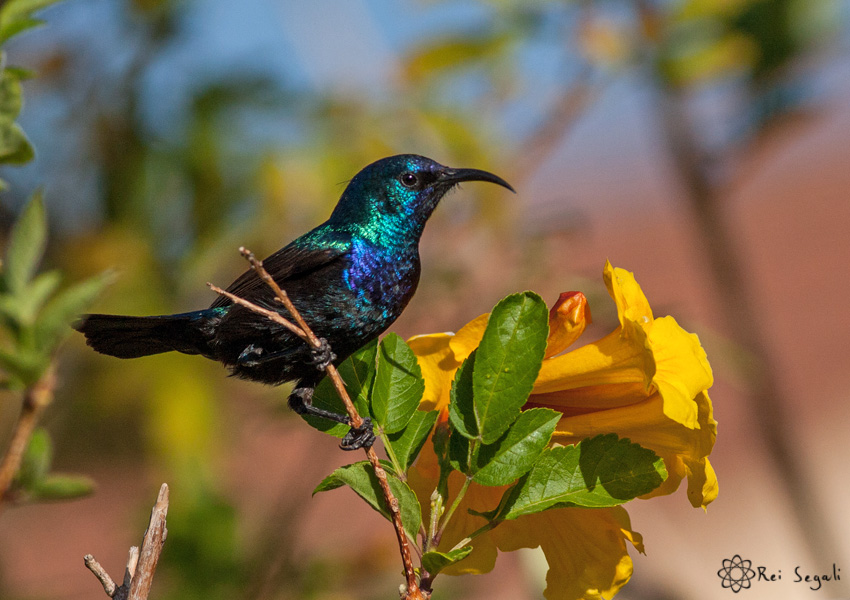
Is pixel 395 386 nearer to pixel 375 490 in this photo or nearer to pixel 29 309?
pixel 375 490

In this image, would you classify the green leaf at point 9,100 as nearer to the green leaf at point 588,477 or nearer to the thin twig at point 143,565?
the thin twig at point 143,565

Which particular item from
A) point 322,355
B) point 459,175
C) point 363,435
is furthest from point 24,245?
point 459,175

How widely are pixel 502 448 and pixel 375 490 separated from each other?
16 centimetres

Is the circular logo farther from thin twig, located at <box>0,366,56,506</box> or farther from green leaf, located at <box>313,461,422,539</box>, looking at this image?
thin twig, located at <box>0,366,56,506</box>

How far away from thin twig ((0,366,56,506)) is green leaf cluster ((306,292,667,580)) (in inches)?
16.0

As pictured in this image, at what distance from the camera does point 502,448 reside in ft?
3.08

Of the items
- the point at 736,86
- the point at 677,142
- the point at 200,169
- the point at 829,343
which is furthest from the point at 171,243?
the point at 829,343

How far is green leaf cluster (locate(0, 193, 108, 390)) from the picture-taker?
1080mm

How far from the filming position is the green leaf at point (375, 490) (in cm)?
94

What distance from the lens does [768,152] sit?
9.25ft

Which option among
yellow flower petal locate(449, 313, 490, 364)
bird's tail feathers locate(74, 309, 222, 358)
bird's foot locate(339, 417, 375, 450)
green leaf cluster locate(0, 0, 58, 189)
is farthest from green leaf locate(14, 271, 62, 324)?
yellow flower petal locate(449, 313, 490, 364)

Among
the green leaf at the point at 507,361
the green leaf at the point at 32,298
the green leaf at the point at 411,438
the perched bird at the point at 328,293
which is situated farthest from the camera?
the perched bird at the point at 328,293

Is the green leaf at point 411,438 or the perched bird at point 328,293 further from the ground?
the perched bird at point 328,293

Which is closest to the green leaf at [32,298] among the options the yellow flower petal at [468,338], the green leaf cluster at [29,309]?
the green leaf cluster at [29,309]
